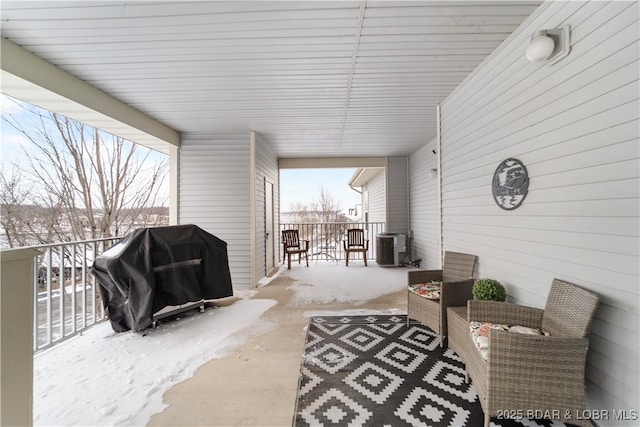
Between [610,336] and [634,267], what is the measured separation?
17.0 inches

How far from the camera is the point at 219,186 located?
456 cm

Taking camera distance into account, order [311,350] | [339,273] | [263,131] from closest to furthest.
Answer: [311,350], [263,131], [339,273]

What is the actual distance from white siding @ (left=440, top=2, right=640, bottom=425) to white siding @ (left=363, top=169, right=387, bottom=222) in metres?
5.11

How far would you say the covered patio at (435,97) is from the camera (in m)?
1.37

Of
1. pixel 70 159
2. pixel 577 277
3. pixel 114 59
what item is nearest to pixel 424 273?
pixel 577 277

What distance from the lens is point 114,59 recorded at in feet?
7.98

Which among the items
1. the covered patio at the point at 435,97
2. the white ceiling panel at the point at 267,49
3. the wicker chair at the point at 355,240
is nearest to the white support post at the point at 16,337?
the covered patio at the point at 435,97

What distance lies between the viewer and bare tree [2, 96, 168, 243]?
14.5 feet

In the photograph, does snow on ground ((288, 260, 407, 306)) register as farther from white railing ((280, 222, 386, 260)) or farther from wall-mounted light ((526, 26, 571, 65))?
wall-mounted light ((526, 26, 571, 65))

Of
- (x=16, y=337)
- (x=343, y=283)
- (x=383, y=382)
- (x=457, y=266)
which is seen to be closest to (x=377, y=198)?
(x=343, y=283)

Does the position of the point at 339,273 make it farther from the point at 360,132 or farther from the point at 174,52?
the point at 174,52

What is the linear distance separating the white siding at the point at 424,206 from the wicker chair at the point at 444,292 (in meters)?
1.85

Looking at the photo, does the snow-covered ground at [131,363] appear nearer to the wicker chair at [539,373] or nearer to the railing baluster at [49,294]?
the railing baluster at [49,294]

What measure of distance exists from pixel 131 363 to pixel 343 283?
10.5 ft
